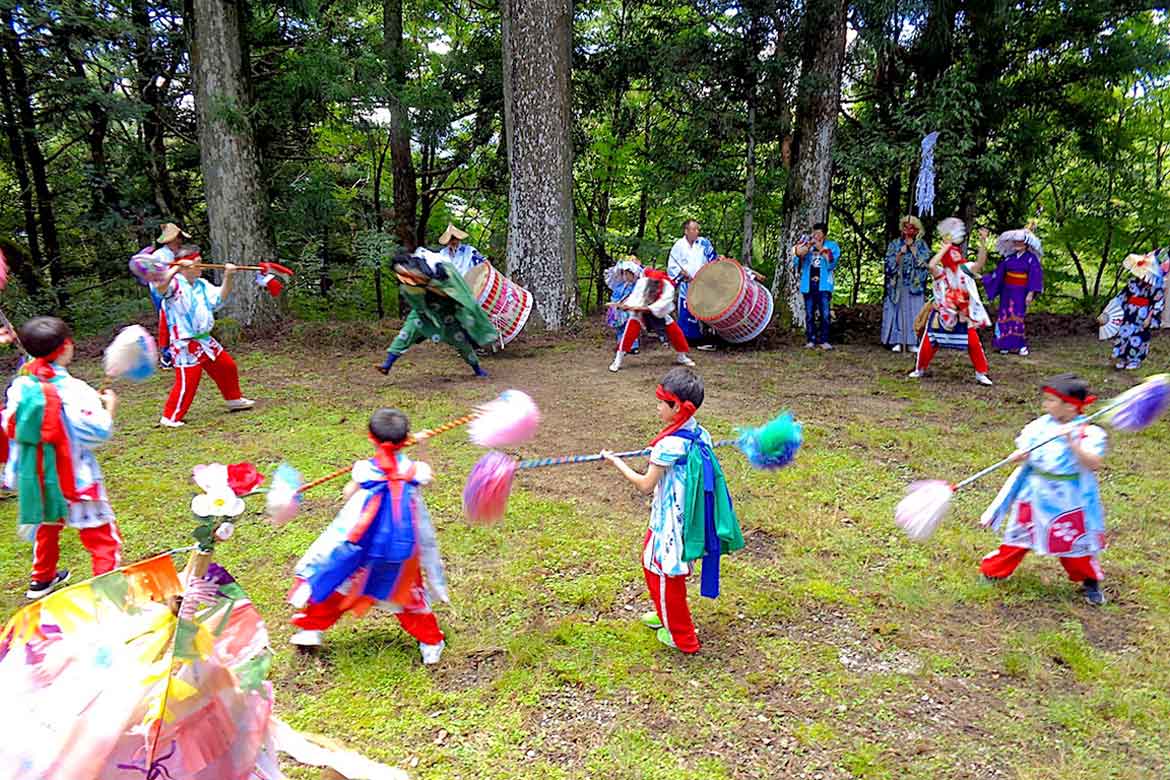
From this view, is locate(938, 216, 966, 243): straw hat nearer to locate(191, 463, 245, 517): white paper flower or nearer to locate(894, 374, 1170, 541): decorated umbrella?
locate(894, 374, 1170, 541): decorated umbrella

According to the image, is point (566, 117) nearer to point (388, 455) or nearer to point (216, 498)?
point (388, 455)

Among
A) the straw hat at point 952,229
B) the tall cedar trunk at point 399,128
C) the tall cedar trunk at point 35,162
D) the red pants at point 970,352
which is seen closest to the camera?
the straw hat at point 952,229

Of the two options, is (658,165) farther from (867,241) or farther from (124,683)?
(124,683)

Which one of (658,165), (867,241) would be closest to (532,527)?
(658,165)

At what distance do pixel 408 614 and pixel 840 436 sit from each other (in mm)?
4521

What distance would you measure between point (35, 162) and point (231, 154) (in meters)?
3.82

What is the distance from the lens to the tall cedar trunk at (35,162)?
34.3 ft

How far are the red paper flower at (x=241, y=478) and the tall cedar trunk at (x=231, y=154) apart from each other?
907 cm

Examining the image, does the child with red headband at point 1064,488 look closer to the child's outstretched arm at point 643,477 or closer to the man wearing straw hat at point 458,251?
the child's outstretched arm at point 643,477

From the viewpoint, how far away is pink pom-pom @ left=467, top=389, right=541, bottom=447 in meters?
3.12

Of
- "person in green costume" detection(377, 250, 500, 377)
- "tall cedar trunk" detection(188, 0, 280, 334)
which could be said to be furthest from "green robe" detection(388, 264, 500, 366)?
"tall cedar trunk" detection(188, 0, 280, 334)

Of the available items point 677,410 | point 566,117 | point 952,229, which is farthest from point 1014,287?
point 677,410

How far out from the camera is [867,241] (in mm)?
13906

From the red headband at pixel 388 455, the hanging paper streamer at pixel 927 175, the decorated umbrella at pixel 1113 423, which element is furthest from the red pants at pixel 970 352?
the red headband at pixel 388 455
